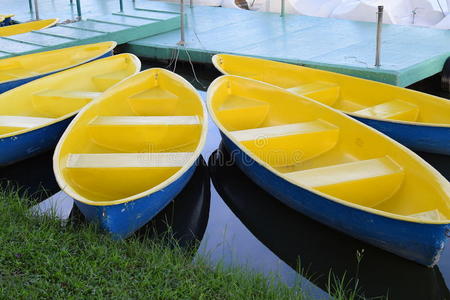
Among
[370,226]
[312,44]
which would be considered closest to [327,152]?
[370,226]

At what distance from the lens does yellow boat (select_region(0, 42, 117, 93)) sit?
300 inches

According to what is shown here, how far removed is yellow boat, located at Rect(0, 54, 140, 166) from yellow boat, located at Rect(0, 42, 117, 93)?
1.40 feet

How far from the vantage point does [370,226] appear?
4195 mm

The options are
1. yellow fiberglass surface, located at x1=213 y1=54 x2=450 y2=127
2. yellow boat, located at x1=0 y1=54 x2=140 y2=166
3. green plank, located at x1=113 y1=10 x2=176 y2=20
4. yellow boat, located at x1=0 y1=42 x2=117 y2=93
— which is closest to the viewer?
yellow boat, located at x1=0 y1=54 x2=140 y2=166

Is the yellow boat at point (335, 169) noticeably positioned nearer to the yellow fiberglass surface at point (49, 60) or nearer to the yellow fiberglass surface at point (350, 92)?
the yellow fiberglass surface at point (350, 92)

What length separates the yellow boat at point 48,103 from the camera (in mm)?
5605

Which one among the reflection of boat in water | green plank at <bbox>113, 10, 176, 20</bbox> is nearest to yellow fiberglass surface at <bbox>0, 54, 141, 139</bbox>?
the reflection of boat in water

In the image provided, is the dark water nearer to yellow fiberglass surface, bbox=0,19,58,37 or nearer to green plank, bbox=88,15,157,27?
green plank, bbox=88,15,157,27

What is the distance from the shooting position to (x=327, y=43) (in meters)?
8.37

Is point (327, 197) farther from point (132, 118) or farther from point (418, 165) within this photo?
point (132, 118)

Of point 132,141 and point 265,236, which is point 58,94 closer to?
point 132,141

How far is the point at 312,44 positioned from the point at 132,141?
3.61 meters

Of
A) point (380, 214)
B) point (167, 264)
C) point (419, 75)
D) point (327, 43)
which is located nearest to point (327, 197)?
point (380, 214)

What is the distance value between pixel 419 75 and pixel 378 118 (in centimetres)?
193
